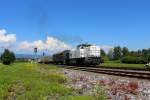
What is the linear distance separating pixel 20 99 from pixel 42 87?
281 centimetres

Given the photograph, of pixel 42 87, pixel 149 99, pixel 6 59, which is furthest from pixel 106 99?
pixel 6 59

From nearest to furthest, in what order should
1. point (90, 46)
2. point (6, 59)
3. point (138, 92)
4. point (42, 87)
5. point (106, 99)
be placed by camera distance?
point (106, 99)
point (138, 92)
point (42, 87)
point (90, 46)
point (6, 59)

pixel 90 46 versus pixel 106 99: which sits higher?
pixel 90 46

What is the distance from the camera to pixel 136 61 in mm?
70062

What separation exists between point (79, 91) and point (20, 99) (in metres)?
2.93

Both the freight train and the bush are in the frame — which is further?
the bush

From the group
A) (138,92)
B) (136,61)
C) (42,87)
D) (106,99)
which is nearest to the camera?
(106,99)

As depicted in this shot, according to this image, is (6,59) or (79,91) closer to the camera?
(79,91)

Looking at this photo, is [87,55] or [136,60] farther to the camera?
[136,60]

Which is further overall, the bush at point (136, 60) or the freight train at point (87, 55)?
the bush at point (136, 60)

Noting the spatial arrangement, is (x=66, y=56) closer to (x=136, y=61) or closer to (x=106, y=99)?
(x=136, y=61)

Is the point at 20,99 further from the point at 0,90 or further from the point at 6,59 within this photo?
the point at 6,59

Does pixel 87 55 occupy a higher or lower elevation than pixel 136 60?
higher

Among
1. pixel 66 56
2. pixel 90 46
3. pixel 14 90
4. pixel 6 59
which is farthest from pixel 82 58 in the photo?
pixel 6 59
